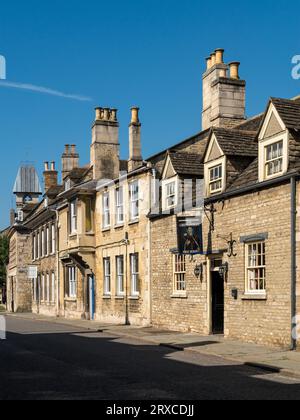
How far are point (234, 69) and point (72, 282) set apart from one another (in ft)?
55.9

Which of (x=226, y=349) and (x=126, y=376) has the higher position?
(x=126, y=376)

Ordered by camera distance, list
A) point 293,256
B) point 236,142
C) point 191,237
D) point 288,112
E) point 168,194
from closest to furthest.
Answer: point 293,256, point 288,112, point 236,142, point 191,237, point 168,194

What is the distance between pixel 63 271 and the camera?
41938 mm

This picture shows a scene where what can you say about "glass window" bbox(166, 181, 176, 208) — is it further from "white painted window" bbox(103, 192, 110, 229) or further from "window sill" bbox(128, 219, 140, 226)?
"white painted window" bbox(103, 192, 110, 229)

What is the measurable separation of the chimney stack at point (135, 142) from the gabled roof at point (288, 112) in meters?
13.6

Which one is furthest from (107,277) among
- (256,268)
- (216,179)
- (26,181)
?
(26,181)

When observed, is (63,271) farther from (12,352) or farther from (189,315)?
(12,352)

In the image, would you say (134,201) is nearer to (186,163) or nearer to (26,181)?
(186,163)

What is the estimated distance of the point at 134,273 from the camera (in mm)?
29984

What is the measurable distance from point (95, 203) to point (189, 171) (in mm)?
10842

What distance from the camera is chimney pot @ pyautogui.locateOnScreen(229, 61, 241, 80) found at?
2909cm

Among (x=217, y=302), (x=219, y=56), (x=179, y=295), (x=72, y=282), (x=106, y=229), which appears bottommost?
(x=72, y=282)

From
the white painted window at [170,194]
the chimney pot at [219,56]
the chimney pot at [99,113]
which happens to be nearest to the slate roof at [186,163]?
the white painted window at [170,194]
